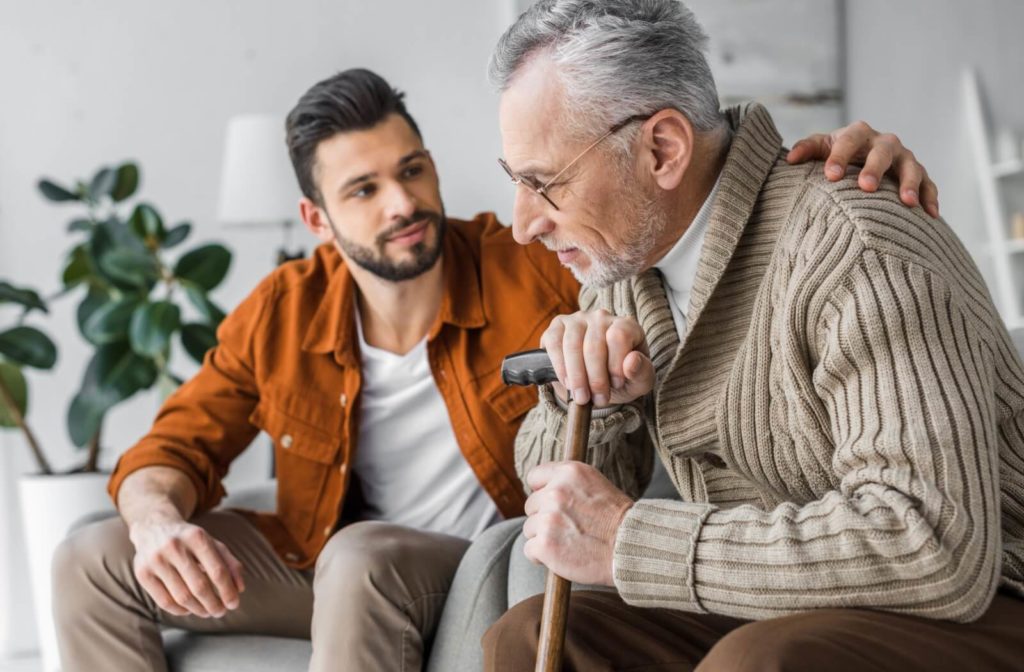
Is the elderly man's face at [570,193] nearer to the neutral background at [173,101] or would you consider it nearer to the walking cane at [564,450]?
the walking cane at [564,450]

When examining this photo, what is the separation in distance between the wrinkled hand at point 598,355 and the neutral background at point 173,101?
7.58 ft

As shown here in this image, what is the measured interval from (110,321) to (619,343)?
76.1 inches

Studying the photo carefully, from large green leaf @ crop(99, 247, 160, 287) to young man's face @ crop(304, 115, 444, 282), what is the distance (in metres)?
0.96

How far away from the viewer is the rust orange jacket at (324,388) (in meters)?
2.09

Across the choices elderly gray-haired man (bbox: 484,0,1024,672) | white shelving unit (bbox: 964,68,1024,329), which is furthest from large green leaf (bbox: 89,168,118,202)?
white shelving unit (bbox: 964,68,1024,329)

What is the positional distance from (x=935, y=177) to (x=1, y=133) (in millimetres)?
3011

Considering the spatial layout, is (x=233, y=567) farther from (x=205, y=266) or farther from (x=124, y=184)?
(x=124, y=184)

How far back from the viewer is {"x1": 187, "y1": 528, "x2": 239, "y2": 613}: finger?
5.86 ft

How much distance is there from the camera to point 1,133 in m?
3.50

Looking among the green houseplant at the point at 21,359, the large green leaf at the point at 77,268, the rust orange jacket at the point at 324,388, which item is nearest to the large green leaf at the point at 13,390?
the green houseplant at the point at 21,359

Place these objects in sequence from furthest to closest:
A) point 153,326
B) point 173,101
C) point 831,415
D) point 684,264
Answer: point 173,101 < point 153,326 < point 684,264 < point 831,415

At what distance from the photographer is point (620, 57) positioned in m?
1.45

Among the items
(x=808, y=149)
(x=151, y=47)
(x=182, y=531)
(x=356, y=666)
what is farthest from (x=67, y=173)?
(x=808, y=149)

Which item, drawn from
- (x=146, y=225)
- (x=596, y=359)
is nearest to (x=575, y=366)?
(x=596, y=359)
